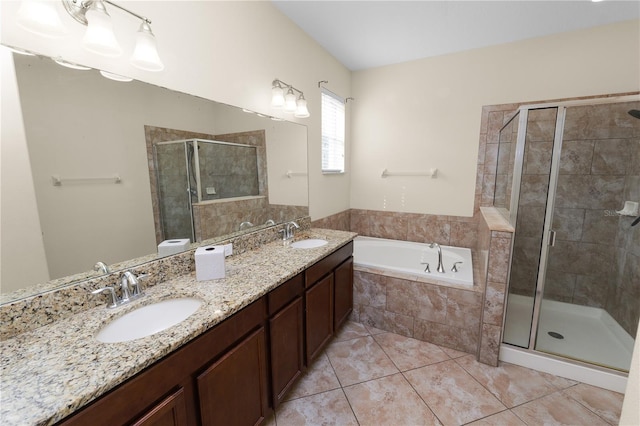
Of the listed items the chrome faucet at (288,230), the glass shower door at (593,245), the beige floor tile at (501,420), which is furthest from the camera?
the chrome faucet at (288,230)

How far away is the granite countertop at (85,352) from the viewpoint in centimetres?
63

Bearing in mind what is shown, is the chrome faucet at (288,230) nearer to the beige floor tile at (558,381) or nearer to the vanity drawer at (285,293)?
the vanity drawer at (285,293)

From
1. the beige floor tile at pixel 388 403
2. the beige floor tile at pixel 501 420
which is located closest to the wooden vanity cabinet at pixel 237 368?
the beige floor tile at pixel 388 403

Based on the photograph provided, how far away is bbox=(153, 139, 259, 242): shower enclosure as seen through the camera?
139 cm

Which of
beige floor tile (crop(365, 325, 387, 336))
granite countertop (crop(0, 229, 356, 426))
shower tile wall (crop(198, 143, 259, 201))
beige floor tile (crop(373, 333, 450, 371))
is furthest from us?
beige floor tile (crop(365, 325, 387, 336))

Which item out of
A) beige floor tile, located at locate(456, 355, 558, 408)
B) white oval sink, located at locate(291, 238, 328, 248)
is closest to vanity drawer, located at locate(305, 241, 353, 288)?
white oval sink, located at locate(291, 238, 328, 248)

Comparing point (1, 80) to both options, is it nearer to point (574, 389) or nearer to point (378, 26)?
point (378, 26)

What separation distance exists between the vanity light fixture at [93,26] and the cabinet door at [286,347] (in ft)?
4.40

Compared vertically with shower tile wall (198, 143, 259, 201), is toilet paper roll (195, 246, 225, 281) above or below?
below

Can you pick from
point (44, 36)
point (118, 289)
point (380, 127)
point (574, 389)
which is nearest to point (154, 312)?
point (118, 289)

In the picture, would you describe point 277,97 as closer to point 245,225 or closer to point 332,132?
point 245,225

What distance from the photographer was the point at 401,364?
1968 millimetres

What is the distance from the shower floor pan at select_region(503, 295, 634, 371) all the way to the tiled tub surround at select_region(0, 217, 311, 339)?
7.77 feet

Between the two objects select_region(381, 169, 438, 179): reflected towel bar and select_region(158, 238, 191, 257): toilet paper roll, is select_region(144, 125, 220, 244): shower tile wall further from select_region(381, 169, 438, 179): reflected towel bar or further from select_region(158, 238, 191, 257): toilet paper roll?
select_region(381, 169, 438, 179): reflected towel bar
